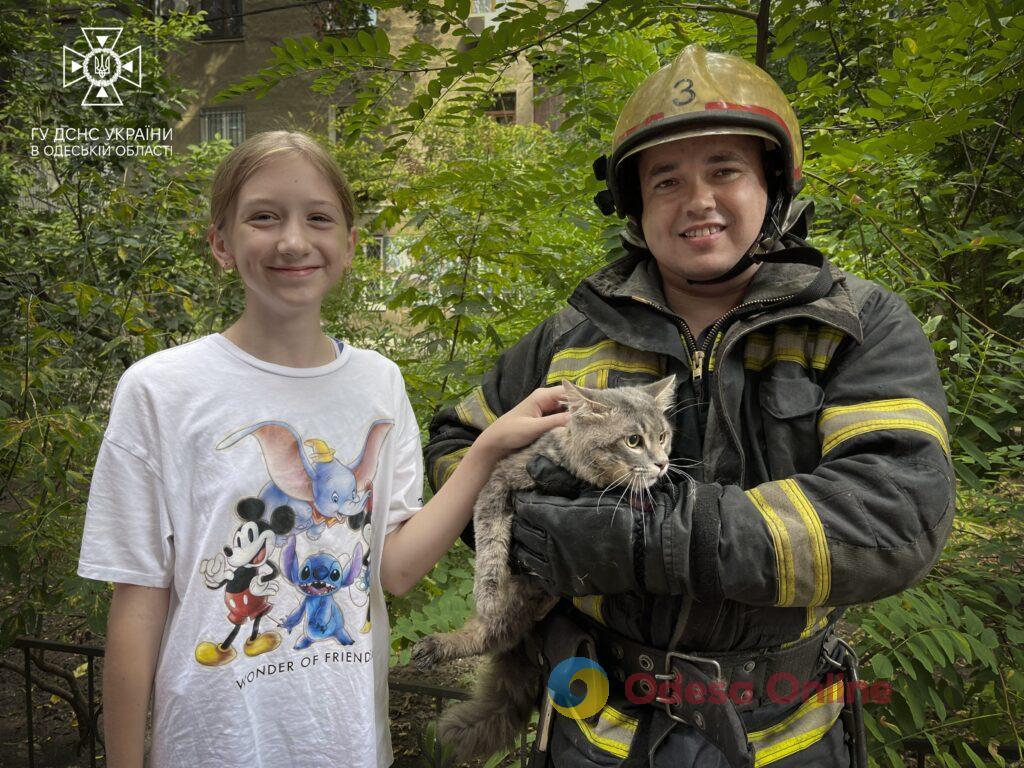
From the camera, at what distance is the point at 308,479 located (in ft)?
6.81

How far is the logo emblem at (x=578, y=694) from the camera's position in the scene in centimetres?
206

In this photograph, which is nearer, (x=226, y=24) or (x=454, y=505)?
(x=454, y=505)

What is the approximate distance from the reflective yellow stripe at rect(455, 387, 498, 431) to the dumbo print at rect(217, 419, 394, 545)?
0.48 m

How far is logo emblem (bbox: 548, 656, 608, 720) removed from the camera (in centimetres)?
206

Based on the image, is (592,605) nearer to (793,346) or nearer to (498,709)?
(498,709)

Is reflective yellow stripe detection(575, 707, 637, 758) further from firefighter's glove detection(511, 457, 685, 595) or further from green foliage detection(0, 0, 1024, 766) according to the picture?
green foliage detection(0, 0, 1024, 766)

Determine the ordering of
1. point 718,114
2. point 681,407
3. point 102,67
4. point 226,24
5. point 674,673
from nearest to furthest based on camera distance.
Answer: point 674,673
point 718,114
point 681,407
point 102,67
point 226,24

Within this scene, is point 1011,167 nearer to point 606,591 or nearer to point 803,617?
point 803,617

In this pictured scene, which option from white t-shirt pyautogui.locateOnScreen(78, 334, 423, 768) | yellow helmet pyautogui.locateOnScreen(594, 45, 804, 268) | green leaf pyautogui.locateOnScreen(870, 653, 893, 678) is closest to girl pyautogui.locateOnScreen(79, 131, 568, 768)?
white t-shirt pyautogui.locateOnScreen(78, 334, 423, 768)

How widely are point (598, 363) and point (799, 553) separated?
2.99ft

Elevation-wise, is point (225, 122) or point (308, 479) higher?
point (225, 122)

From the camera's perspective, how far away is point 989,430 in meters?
2.84

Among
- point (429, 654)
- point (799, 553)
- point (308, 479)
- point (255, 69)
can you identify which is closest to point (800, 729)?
point (799, 553)

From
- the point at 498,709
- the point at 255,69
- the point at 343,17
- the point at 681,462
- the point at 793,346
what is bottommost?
the point at 498,709
